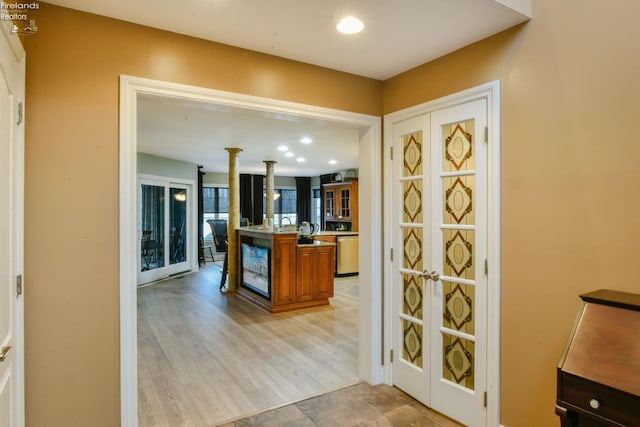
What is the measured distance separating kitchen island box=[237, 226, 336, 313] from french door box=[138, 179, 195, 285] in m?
2.65

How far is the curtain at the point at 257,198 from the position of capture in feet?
36.2

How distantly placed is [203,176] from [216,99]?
341 inches

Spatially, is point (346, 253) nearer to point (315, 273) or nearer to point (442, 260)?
point (315, 273)

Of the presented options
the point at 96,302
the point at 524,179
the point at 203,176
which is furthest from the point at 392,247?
the point at 203,176

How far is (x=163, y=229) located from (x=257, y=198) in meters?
3.88

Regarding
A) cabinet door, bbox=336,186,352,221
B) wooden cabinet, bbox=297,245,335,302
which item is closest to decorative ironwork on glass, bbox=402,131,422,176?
wooden cabinet, bbox=297,245,335,302

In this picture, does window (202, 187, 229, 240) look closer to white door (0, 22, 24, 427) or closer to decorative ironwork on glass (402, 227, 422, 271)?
decorative ironwork on glass (402, 227, 422, 271)

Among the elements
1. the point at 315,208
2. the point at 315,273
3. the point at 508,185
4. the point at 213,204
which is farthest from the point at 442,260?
the point at 315,208

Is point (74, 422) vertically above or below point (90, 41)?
below

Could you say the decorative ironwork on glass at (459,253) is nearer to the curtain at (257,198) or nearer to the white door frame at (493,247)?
the white door frame at (493,247)

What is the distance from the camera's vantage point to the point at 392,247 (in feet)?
9.37

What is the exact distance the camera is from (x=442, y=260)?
8.14 feet

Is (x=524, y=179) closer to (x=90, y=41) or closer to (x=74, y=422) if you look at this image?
(x=90, y=41)

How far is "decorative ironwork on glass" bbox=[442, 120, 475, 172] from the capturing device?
2318 mm
